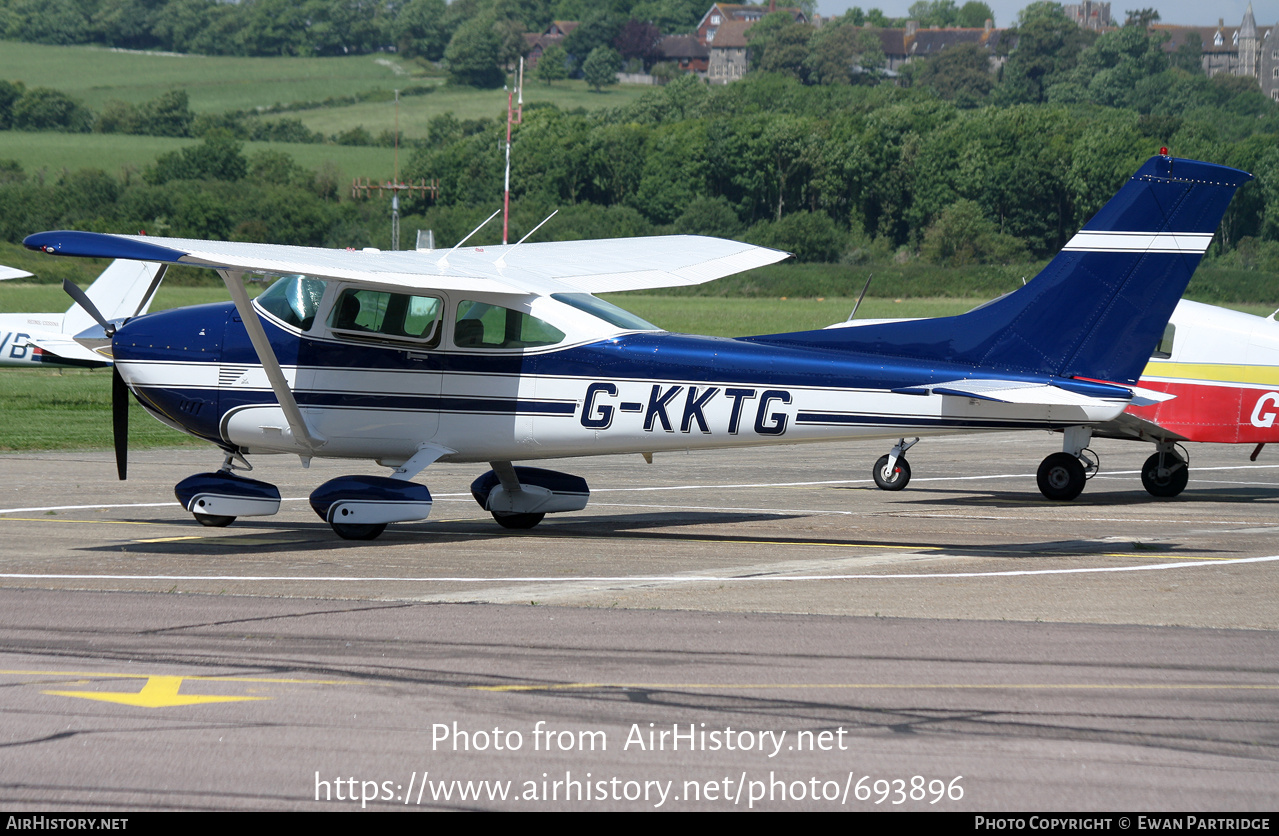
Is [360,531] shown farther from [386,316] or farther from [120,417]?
[120,417]

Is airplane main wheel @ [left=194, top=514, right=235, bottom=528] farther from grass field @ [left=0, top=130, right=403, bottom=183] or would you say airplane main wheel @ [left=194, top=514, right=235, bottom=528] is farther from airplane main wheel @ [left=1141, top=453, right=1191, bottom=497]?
grass field @ [left=0, top=130, right=403, bottom=183]

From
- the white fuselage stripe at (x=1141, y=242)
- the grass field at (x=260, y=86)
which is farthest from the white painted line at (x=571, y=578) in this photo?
the grass field at (x=260, y=86)

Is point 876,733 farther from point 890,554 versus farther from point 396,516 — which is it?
point 396,516

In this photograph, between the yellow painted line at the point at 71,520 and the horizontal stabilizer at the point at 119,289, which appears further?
the horizontal stabilizer at the point at 119,289

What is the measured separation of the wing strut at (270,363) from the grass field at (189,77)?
529 feet

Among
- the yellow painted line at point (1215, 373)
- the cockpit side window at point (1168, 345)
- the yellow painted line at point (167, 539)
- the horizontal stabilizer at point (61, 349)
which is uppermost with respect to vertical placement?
the cockpit side window at point (1168, 345)

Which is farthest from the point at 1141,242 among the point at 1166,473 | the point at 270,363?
the point at 270,363

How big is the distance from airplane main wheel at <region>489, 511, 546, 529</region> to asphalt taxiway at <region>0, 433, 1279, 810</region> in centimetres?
19

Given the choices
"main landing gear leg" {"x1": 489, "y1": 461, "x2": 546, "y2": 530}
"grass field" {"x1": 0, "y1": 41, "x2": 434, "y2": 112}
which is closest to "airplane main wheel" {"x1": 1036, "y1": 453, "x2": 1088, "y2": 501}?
"main landing gear leg" {"x1": 489, "y1": 461, "x2": 546, "y2": 530}

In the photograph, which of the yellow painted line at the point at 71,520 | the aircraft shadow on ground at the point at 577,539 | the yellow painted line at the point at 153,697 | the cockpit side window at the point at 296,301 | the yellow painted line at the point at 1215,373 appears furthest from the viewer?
the yellow painted line at the point at 1215,373

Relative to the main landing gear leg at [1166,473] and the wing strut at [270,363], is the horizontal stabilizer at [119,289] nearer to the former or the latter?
the wing strut at [270,363]

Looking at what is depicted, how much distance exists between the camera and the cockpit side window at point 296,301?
11.8 metres

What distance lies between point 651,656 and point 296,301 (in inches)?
227

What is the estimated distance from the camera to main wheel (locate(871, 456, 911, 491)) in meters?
16.1
